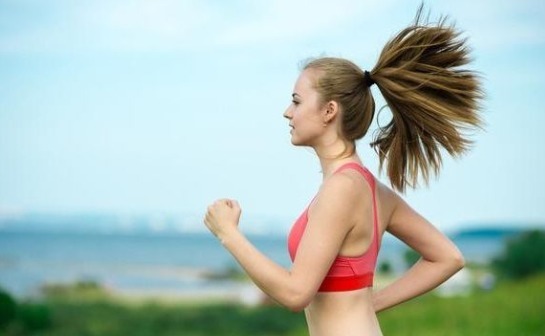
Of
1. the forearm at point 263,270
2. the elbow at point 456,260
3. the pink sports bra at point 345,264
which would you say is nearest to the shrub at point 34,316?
the elbow at point 456,260

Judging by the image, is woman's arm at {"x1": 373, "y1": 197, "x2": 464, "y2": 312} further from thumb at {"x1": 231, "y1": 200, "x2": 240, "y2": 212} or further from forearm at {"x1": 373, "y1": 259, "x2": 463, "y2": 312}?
thumb at {"x1": 231, "y1": 200, "x2": 240, "y2": 212}

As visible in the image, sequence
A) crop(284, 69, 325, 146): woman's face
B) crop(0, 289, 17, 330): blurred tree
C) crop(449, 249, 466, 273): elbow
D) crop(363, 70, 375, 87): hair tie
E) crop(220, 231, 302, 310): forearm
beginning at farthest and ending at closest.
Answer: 1. crop(0, 289, 17, 330): blurred tree
2. crop(449, 249, 466, 273): elbow
3. crop(363, 70, 375, 87): hair tie
4. crop(284, 69, 325, 146): woman's face
5. crop(220, 231, 302, 310): forearm

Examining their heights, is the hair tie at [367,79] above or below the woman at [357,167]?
above

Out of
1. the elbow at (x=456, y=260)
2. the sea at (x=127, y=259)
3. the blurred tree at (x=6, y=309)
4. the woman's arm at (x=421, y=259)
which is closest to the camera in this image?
the woman's arm at (x=421, y=259)

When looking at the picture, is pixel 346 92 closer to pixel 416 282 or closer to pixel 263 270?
pixel 263 270

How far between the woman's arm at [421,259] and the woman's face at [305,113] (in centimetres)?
42

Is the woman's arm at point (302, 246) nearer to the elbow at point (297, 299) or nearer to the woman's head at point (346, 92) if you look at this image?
the elbow at point (297, 299)

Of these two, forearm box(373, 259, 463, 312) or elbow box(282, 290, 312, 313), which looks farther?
forearm box(373, 259, 463, 312)

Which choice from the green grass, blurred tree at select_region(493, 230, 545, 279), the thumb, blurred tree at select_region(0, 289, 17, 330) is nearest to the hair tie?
the thumb

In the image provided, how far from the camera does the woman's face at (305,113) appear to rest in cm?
326

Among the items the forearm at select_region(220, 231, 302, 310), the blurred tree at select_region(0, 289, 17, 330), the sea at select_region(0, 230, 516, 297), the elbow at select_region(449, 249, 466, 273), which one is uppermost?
the sea at select_region(0, 230, 516, 297)

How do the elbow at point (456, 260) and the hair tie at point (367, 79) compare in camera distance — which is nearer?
the hair tie at point (367, 79)

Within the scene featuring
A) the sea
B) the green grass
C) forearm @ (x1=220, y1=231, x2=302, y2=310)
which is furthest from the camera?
the sea

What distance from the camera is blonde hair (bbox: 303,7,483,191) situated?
130 inches
